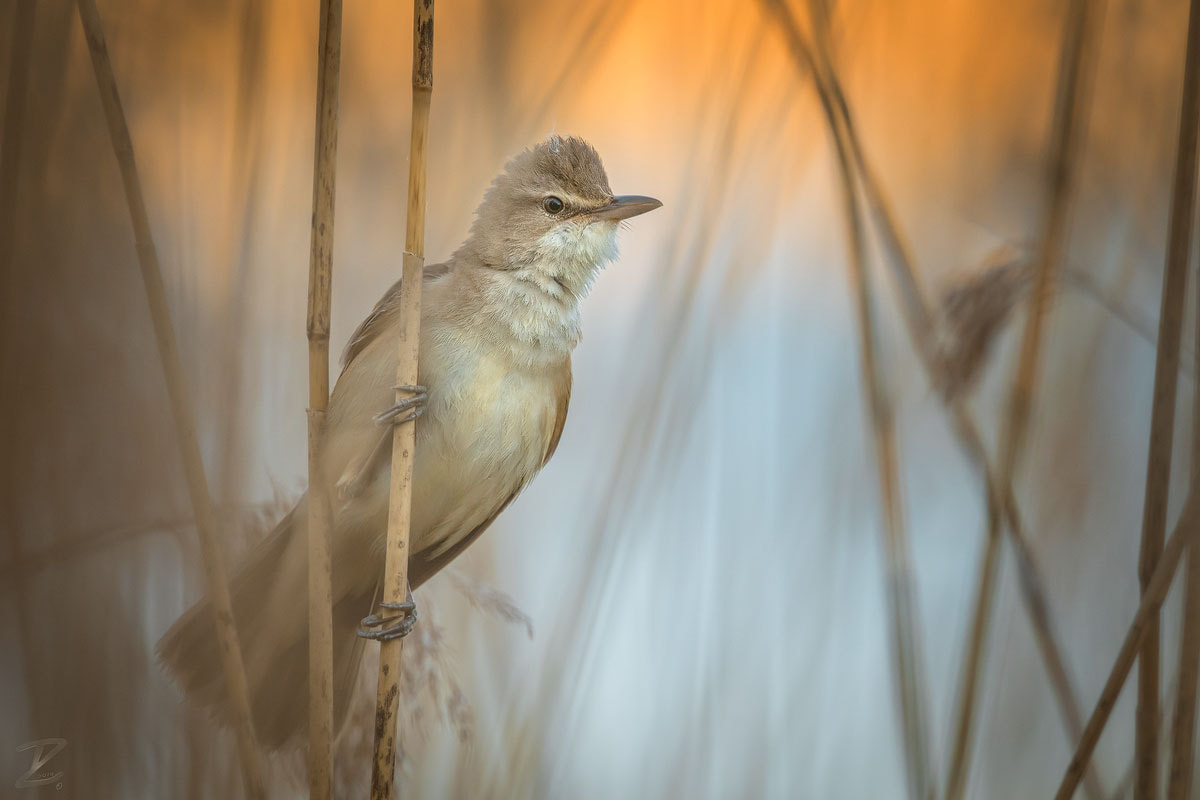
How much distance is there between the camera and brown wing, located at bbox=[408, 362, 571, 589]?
1.07 m

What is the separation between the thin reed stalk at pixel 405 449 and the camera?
782 millimetres

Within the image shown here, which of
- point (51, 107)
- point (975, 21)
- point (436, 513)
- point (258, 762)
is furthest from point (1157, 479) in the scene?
point (51, 107)

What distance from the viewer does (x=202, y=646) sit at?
95cm

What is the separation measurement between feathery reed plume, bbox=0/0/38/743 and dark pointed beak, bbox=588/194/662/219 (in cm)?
68

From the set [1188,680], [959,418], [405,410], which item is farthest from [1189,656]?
[405,410]

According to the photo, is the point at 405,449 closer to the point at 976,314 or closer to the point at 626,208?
the point at 626,208

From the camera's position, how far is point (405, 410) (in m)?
0.90

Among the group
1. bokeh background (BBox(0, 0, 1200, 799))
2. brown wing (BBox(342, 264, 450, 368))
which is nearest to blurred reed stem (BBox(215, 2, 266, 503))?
bokeh background (BBox(0, 0, 1200, 799))

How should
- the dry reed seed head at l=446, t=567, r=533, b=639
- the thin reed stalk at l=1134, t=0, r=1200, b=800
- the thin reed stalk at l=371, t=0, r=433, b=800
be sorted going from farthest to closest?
the dry reed seed head at l=446, t=567, r=533, b=639 < the thin reed stalk at l=1134, t=0, r=1200, b=800 < the thin reed stalk at l=371, t=0, r=433, b=800

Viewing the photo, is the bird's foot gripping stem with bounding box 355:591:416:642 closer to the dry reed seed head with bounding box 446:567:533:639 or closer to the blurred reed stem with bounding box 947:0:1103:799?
the dry reed seed head with bounding box 446:567:533:639

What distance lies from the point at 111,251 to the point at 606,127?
683 millimetres

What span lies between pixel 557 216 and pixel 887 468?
2.26ft

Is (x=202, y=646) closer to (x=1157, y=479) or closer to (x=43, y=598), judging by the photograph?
(x=43, y=598)

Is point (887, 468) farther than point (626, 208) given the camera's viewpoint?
Yes
